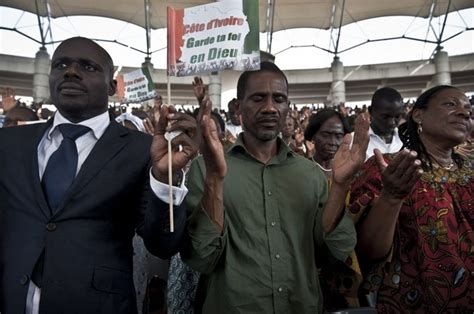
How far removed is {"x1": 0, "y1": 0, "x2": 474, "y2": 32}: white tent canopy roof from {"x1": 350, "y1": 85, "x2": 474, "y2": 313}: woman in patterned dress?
19.0m

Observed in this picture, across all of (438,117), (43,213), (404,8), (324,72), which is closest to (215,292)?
(43,213)

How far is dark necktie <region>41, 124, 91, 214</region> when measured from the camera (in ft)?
5.43

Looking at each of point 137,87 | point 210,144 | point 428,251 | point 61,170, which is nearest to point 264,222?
point 210,144

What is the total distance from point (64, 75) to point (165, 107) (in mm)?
602

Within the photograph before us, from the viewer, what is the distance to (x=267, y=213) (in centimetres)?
192

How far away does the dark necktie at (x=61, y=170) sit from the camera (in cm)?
166

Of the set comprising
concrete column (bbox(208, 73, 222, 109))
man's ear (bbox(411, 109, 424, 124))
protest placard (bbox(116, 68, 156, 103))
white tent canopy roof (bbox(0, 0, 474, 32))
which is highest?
white tent canopy roof (bbox(0, 0, 474, 32))

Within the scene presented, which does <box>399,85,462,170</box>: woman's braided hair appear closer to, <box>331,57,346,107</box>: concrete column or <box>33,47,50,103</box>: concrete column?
<box>33,47,50,103</box>: concrete column

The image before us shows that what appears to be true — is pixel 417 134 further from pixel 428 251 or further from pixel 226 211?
pixel 226 211

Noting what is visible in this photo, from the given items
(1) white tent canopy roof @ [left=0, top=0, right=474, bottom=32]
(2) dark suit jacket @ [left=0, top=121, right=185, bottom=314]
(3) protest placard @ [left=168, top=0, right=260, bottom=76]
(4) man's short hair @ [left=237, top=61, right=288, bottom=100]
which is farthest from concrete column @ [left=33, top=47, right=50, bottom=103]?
(2) dark suit jacket @ [left=0, top=121, right=185, bottom=314]

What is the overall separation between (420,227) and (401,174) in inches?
13.6

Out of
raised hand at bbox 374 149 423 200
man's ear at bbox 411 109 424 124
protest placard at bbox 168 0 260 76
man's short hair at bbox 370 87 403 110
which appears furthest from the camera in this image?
man's short hair at bbox 370 87 403 110

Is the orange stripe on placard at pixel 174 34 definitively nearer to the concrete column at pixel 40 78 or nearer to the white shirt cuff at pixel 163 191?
the white shirt cuff at pixel 163 191

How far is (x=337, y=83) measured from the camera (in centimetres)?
2103
